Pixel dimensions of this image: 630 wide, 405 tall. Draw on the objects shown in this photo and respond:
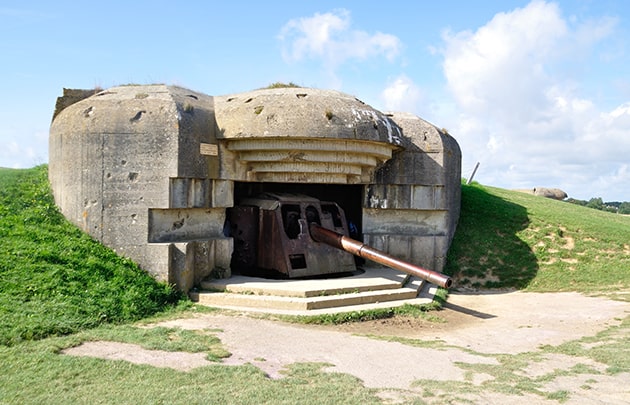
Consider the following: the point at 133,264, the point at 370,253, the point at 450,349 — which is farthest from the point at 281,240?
the point at 450,349

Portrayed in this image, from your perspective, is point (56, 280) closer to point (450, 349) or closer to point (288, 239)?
point (288, 239)

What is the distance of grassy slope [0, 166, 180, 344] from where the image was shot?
6.07 metres

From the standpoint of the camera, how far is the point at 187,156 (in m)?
8.64

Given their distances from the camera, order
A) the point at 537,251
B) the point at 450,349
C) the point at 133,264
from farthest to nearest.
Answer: the point at 537,251, the point at 133,264, the point at 450,349

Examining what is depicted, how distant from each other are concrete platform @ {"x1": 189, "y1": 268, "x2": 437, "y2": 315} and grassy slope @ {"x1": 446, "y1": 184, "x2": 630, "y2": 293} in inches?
105

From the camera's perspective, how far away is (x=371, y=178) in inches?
416

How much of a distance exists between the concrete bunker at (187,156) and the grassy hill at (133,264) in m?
0.52

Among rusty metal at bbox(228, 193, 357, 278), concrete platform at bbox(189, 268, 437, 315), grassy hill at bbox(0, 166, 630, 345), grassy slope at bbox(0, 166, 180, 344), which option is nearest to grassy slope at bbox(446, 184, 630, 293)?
grassy hill at bbox(0, 166, 630, 345)

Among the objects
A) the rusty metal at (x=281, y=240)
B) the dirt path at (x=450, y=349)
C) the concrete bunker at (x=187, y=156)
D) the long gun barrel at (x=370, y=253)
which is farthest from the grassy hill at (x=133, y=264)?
the long gun barrel at (x=370, y=253)

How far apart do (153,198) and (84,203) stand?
1.06m

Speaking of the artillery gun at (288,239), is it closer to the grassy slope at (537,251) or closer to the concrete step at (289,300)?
the concrete step at (289,300)

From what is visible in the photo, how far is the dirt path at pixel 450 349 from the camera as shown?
4832 mm

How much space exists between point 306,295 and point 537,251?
20.2ft

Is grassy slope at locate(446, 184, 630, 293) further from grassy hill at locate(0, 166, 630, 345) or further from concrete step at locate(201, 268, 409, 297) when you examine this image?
concrete step at locate(201, 268, 409, 297)
